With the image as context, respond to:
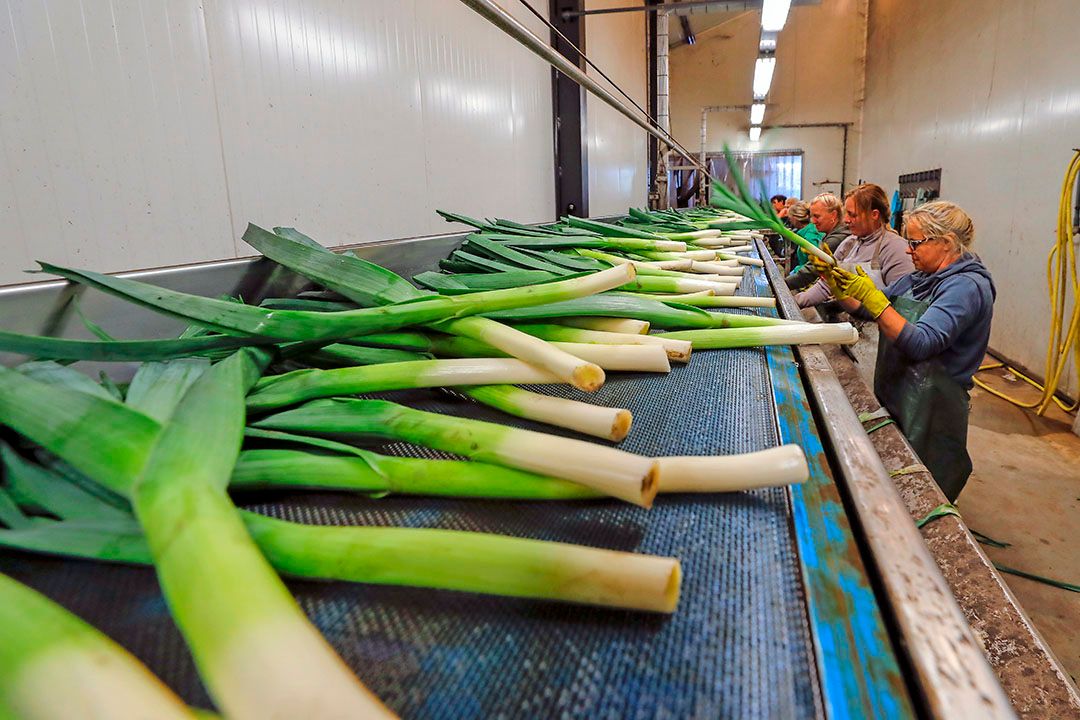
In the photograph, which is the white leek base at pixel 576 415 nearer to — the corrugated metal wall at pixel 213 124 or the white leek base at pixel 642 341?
the white leek base at pixel 642 341

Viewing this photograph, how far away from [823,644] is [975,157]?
8585 mm

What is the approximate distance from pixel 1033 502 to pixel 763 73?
8.40 metres

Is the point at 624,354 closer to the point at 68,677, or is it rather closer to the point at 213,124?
the point at 68,677

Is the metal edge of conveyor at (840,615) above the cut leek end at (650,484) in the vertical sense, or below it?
below

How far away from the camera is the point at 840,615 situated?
0.51 m

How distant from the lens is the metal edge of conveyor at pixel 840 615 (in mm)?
431

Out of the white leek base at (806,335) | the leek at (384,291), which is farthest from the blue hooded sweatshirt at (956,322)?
the leek at (384,291)

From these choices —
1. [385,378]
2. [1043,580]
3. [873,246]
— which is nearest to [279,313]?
[385,378]

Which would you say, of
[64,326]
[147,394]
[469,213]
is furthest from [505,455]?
[469,213]

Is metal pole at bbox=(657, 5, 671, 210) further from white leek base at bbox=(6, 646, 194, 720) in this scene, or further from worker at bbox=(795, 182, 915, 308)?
white leek base at bbox=(6, 646, 194, 720)

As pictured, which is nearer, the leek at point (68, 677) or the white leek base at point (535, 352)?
the leek at point (68, 677)

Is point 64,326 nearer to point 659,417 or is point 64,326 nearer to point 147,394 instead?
point 147,394

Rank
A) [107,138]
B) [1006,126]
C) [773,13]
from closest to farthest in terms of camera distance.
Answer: [107,138] < [1006,126] < [773,13]

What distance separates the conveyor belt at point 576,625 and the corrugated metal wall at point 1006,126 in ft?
19.1
